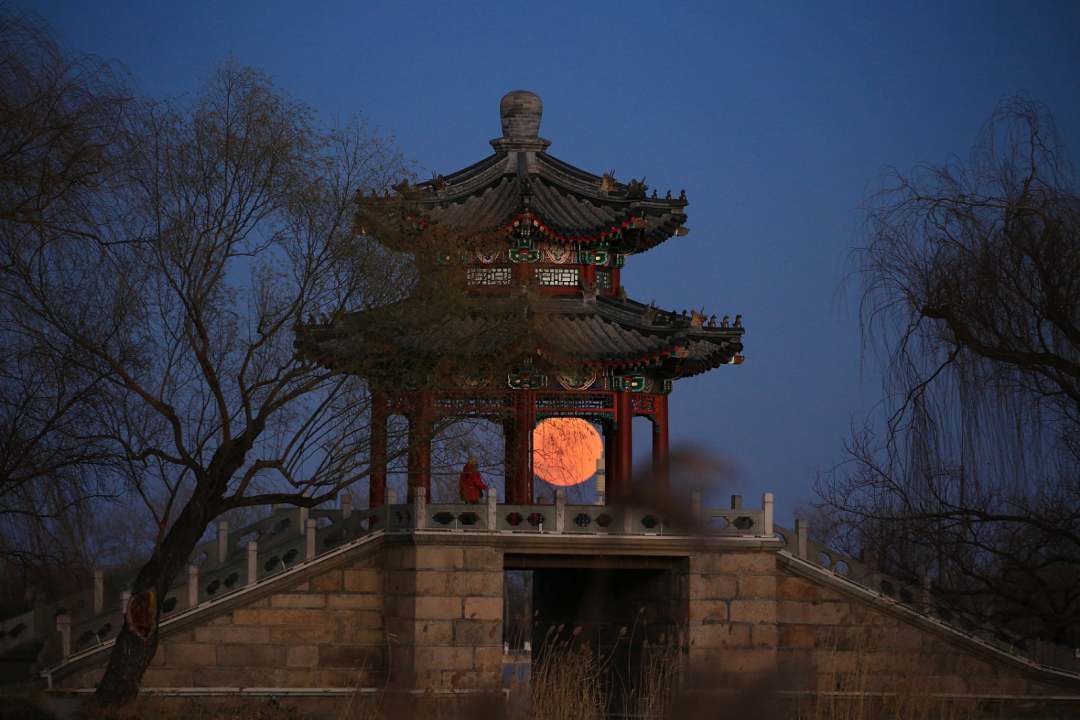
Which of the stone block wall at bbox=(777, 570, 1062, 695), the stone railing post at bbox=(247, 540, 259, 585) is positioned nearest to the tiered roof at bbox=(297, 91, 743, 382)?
the stone railing post at bbox=(247, 540, 259, 585)

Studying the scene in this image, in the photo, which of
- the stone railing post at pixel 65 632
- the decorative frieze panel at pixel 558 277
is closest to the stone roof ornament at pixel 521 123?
the decorative frieze panel at pixel 558 277

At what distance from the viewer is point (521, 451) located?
22.8m

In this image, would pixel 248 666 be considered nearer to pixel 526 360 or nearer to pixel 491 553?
pixel 491 553

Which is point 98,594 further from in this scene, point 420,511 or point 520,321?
point 520,321

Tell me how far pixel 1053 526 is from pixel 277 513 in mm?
16047

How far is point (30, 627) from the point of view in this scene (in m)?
20.7

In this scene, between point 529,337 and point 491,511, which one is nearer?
point 529,337

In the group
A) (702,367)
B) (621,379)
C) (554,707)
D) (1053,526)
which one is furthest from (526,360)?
(1053,526)

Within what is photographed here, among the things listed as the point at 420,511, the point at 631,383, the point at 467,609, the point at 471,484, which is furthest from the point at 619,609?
the point at 420,511

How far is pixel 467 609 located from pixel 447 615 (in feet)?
1.01

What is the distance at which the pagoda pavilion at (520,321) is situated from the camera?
1744 centimetres

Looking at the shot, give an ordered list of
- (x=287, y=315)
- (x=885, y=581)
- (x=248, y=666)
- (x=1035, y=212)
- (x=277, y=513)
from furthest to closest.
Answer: (x=277, y=513) → (x=885, y=581) → (x=248, y=666) → (x=287, y=315) → (x=1035, y=212)

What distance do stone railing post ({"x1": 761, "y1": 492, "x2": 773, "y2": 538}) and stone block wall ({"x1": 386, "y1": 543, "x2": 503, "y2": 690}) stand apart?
4116 mm

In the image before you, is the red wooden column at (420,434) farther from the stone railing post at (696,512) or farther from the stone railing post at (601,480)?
the stone railing post at (696,512)
